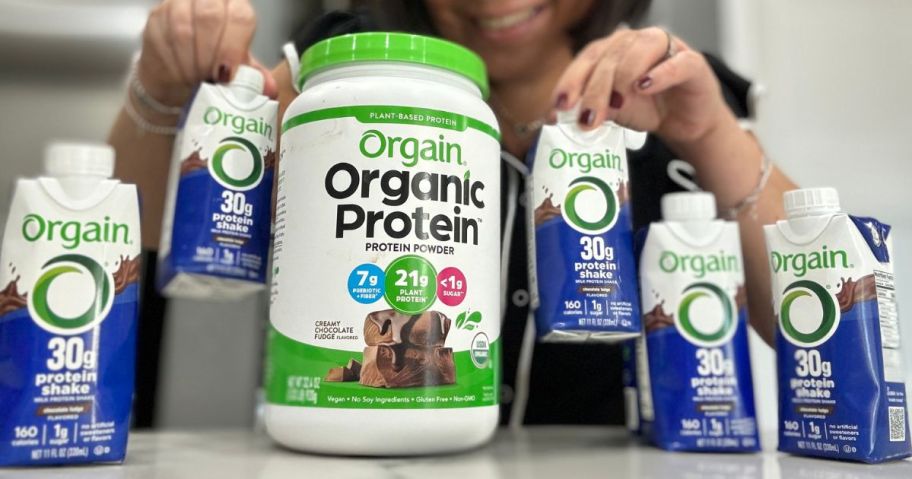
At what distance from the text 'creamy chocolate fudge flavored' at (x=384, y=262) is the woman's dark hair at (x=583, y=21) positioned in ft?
0.83

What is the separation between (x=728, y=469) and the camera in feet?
1.33

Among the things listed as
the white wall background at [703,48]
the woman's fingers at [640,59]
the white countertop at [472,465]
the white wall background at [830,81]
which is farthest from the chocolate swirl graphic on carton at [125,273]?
the white wall background at [830,81]

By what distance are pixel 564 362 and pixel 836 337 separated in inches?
13.8

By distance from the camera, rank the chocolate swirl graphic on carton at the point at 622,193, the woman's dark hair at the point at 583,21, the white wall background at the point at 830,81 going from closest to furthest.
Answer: the chocolate swirl graphic on carton at the point at 622,193 → the woman's dark hair at the point at 583,21 → the white wall background at the point at 830,81

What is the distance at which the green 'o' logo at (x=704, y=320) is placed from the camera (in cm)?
46

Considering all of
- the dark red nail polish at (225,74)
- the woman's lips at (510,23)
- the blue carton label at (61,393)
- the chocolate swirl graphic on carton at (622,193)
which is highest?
the woman's lips at (510,23)

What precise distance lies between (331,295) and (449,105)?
0.44 ft

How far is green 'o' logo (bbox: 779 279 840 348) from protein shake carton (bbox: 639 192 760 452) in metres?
0.03

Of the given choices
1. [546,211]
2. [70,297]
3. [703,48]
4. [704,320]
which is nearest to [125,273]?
[70,297]

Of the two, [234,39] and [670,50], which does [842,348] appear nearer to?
[670,50]

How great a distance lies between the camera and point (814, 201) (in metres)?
0.44

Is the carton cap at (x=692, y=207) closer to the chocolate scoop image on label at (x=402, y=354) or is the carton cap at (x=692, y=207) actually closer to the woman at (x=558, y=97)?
the woman at (x=558, y=97)

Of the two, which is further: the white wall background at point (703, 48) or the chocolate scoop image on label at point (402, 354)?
the white wall background at point (703, 48)

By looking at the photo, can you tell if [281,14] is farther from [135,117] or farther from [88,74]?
[135,117]
